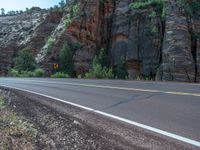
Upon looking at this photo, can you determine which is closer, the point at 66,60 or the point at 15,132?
the point at 15,132

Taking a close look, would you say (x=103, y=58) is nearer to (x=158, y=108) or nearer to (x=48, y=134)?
(x=158, y=108)

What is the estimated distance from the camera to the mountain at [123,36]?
38594mm

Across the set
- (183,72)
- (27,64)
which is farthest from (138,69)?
(27,64)

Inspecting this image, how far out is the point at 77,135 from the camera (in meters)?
7.23

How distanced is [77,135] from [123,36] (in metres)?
49.3

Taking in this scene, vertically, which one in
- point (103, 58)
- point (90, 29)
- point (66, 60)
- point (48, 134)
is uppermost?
point (90, 29)

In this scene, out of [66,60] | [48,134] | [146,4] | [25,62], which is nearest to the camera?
[48,134]

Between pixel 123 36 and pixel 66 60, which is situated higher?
pixel 123 36

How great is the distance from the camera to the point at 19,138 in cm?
691

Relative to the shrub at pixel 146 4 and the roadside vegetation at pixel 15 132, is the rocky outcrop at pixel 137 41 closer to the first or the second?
the shrub at pixel 146 4

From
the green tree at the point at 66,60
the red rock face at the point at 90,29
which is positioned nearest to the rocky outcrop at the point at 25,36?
the red rock face at the point at 90,29

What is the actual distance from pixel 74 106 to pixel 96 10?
52.5 m

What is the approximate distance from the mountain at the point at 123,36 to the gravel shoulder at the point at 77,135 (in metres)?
27.1

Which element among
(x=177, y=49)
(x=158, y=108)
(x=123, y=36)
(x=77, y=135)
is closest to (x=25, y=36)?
(x=123, y=36)
